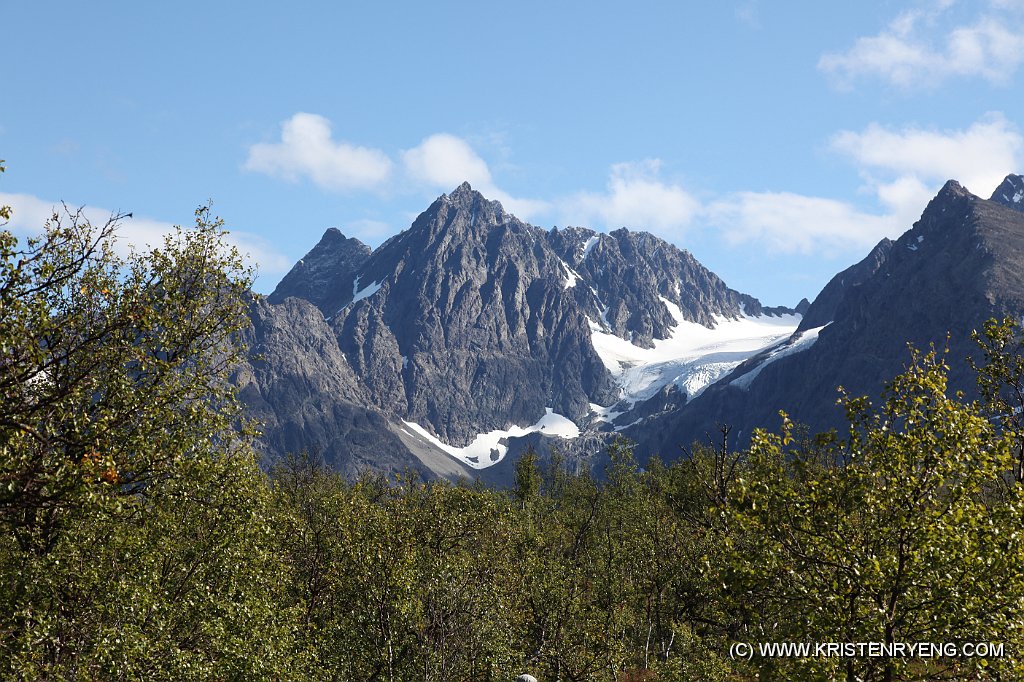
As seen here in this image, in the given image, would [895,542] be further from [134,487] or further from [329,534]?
[329,534]

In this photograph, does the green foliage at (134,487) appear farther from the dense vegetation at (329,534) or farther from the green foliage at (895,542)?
the green foliage at (895,542)

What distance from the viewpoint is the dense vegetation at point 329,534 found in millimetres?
21188

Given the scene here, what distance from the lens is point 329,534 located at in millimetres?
48469

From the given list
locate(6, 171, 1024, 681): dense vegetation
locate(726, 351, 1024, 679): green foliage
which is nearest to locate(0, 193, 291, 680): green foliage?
locate(6, 171, 1024, 681): dense vegetation

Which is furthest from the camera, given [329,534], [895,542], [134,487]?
[329,534]

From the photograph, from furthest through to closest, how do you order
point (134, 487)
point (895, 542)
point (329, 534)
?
point (329, 534) → point (134, 487) → point (895, 542)

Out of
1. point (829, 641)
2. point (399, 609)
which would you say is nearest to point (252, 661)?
point (399, 609)

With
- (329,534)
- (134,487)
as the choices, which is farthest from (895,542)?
(329,534)

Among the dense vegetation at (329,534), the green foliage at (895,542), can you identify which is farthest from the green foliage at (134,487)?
the green foliage at (895,542)

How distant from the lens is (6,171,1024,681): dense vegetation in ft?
69.5

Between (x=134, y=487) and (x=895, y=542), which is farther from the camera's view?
(x=134, y=487)

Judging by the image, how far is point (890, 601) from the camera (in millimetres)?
22359

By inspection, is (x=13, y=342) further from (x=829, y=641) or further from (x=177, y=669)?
(x=829, y=641)

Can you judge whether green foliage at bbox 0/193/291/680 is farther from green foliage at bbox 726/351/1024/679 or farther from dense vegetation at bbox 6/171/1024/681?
green foliage at bbox 726/351/1024/679
